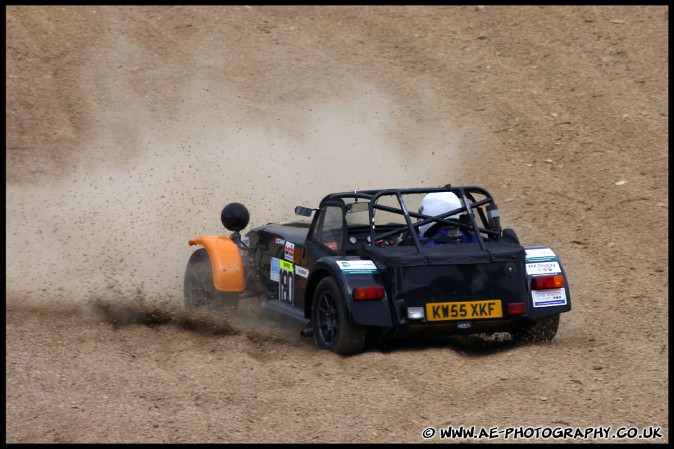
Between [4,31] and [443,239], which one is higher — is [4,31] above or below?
above

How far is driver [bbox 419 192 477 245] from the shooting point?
9000mm

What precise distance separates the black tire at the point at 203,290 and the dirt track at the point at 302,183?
29cm

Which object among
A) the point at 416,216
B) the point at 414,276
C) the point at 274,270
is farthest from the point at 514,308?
the point at 274,270

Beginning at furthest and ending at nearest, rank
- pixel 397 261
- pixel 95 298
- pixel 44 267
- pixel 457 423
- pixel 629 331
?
pixel 44 267 → pixel 95 298 → pixel 629 331 → pixel 397 261 → pixel 457 423

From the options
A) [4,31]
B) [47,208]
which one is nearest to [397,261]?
[47,208]

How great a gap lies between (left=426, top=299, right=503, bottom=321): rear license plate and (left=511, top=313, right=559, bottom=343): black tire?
556 millimetres

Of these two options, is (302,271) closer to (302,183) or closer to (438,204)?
(438,204)

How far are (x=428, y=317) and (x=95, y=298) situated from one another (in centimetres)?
411

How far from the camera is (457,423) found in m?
6.66

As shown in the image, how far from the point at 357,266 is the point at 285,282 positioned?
171 cm

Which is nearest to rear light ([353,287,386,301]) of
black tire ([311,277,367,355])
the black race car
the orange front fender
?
the black race car

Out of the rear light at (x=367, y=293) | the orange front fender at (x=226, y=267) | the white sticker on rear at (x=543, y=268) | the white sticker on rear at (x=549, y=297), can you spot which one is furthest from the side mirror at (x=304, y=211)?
the white sticker on rear at (x=549, y=297)

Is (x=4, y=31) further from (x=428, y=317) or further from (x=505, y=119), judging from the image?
(x=428, y=317)

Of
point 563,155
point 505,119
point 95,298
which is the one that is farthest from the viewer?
point 505,119
